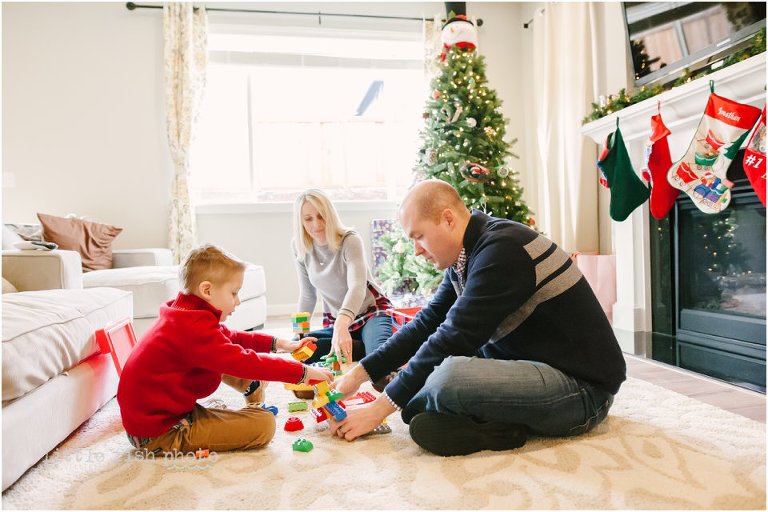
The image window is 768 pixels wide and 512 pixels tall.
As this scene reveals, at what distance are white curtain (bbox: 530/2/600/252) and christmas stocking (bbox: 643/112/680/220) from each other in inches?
43.0

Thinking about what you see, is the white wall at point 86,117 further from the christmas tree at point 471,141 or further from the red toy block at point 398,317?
the red toy block at point 398,317

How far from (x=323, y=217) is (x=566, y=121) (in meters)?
2.78

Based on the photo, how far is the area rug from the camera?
1128mm

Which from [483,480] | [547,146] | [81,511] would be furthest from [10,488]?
[547,146]

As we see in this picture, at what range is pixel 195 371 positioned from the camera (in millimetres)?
1447

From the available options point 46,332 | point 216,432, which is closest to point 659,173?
point 216,432

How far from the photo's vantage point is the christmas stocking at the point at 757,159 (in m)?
2.32

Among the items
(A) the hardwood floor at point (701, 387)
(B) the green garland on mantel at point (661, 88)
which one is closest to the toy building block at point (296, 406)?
(A) the hardwood floor at point (701, 387)

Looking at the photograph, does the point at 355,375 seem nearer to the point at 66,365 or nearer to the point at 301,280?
the point at 66,365

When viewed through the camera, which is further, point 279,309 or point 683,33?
point 279,309

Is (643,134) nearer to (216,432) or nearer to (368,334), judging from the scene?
(368,334)

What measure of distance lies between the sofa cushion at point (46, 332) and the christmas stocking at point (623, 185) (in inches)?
111

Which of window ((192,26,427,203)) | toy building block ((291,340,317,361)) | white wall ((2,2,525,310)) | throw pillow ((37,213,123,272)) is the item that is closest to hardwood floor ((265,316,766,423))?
toy building block ((291,340,317,361))

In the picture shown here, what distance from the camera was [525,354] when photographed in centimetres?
145
